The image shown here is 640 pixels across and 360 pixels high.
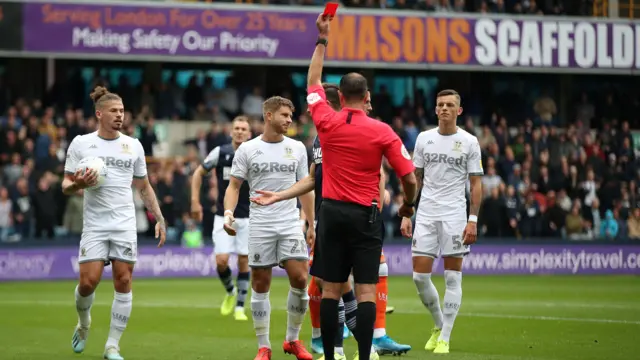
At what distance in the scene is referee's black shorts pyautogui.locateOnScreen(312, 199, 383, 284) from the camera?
30.5 ft

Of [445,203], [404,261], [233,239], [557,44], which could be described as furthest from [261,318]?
[557,44]

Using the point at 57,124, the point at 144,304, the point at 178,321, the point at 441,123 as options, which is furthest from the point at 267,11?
the point at 441,123

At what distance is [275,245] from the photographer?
36.7 feet

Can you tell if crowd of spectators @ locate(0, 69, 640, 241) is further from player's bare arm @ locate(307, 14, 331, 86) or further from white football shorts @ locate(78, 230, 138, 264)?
player's bare arm @ locate(307, 14, 331, 86)

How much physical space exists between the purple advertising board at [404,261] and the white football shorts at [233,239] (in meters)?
9.62

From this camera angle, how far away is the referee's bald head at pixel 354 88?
9289 millimetres

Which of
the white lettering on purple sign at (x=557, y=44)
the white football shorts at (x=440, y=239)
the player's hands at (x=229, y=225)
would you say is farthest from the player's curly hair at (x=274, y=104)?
the white lettering on purple sign at (x=557, y=44)

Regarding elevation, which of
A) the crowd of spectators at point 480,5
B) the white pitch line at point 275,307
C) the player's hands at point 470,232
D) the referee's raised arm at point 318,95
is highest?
the crowd of spectators at point 480,5

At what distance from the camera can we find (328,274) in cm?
938

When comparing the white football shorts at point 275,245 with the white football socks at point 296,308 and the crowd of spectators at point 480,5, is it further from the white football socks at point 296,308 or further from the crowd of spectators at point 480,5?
the crowd of spectators at point 480,5

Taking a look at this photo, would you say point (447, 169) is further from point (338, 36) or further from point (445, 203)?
point (338, 36)

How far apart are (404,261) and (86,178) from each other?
1821 cm

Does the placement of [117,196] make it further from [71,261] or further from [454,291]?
[71,261]

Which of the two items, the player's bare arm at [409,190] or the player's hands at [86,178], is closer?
the player's bare arm at [409,190]
